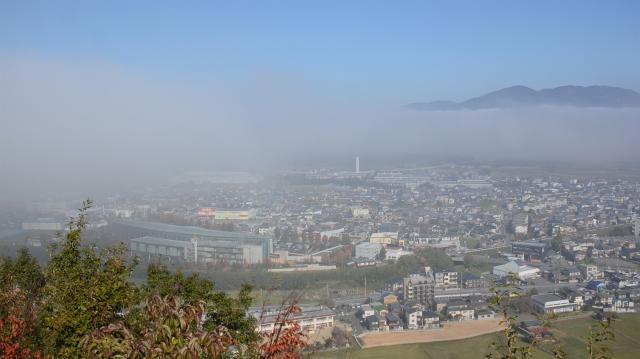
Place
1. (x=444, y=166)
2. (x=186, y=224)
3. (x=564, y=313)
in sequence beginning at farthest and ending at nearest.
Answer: (x=444, y=166) < (x=186, y=224) < (x=564, y=313)

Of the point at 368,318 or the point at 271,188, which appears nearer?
the point at 368,318

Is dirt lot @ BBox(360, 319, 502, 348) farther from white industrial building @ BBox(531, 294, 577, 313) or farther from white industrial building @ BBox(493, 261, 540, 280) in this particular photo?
white industrial building @ BBox(493, 261, 540, 280)

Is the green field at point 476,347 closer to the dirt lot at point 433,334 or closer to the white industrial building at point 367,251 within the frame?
the dirt lot at point 433,334

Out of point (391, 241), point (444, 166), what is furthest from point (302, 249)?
point (444, 166)

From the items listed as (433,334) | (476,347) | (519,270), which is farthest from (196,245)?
(476,347)

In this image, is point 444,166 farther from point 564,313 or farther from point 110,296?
point 110,296
